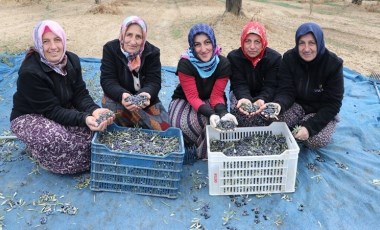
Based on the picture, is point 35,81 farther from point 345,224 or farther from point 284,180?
point 345,224

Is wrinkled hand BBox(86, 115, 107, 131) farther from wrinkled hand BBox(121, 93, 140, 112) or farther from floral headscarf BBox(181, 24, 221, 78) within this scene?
floral headscarf BBox(181, 24, 221, 78)

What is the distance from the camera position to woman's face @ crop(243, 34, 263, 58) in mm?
3656

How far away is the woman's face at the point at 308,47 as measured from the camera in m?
3.50

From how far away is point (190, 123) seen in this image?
382 cm

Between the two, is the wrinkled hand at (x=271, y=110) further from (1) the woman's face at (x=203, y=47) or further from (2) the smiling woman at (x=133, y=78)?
(2) the smiling woman at (x=133, y=78)

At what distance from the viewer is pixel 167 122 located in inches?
151

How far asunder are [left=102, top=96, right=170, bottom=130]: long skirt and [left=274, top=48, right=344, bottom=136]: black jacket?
1134 mm

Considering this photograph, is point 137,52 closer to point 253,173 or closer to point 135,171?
point 135,171

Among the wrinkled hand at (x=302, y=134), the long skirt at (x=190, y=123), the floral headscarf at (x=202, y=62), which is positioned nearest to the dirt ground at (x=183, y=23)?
the long skirt at (x=190, y=123)

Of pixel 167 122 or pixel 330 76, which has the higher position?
pixel 330 76

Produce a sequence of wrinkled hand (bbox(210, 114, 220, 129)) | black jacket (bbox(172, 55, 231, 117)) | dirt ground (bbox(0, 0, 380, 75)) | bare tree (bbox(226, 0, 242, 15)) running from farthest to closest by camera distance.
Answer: bare tree (bbox(226, 0, 242, 15)) → dirt ground (bbox(0, 0, 380, 75)) → black jacket (bbox(172, 55, 231, 117)) → wrinkled hand (bbox(210, 114, 220, 129))

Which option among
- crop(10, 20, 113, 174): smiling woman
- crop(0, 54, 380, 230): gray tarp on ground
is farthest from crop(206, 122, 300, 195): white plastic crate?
crop(10, 20, 113, 174): smiling woman

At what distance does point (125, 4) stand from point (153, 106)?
10834 mm

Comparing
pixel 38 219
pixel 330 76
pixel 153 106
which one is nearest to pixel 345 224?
pixel 330 76
